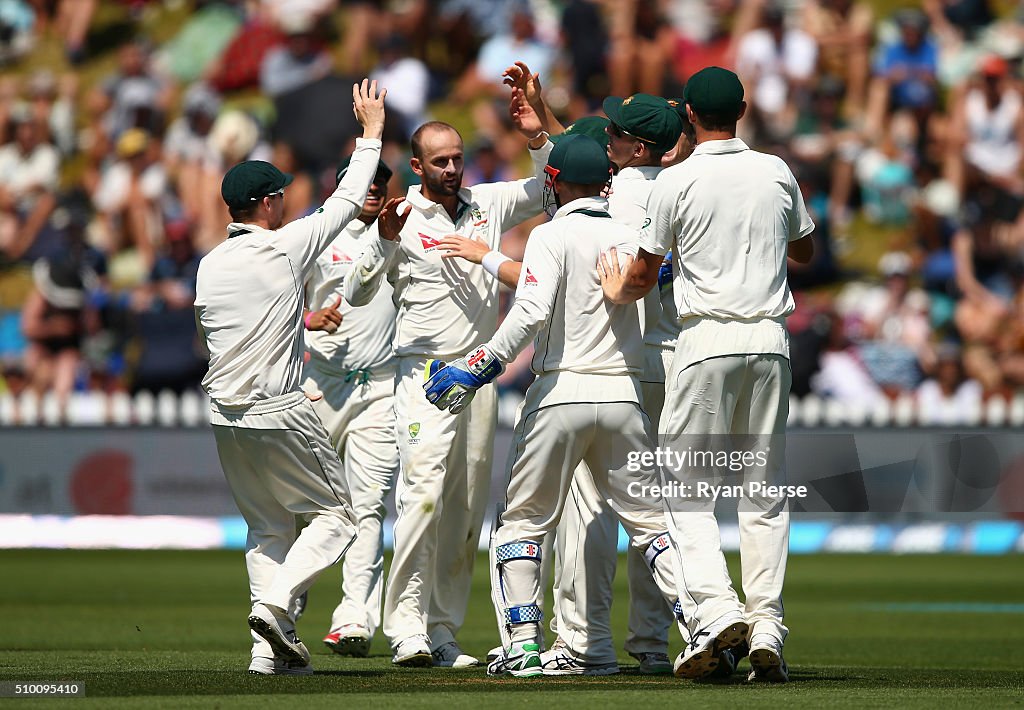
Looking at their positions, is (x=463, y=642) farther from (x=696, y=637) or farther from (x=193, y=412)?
(x=193, y=412)

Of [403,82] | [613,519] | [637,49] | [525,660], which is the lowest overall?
[525,660]

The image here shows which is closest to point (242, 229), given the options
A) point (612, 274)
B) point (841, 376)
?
point (612, 274)

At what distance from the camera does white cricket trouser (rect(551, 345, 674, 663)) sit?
324 inches

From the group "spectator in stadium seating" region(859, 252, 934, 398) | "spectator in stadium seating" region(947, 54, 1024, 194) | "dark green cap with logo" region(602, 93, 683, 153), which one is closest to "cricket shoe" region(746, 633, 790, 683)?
"dark green cap with logo" region(602, 93, 683, 153)

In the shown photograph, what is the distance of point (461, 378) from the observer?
7.67 m

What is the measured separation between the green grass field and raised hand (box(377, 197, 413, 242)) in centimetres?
232

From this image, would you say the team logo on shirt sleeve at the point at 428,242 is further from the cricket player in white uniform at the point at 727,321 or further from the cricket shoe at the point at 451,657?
the cricket shoe at the point at 451,657

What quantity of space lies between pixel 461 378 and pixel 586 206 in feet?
3.57

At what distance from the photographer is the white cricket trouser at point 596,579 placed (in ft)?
27.0

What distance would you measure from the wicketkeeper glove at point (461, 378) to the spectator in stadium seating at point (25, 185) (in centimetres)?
1493

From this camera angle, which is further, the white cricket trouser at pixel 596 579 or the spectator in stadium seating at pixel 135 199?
the spectator in stadium seating at pixel 135 199

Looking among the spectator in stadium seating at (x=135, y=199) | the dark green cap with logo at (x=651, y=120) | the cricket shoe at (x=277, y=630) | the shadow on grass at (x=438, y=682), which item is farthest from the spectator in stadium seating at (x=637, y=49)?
the cricket shoe at (x=277, y=630)

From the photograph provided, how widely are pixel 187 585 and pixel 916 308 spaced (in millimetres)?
9559

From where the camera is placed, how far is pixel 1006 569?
1545 centimetres
